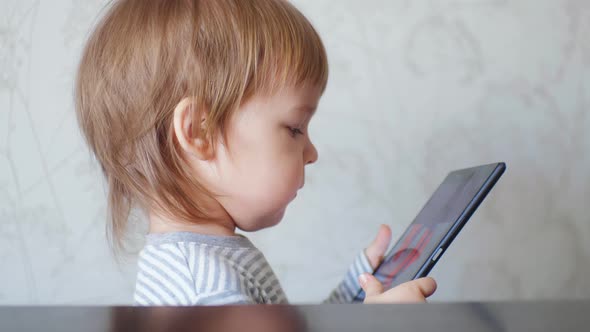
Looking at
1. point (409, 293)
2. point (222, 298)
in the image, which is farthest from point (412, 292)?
point (222, 298)

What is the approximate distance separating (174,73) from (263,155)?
12cm

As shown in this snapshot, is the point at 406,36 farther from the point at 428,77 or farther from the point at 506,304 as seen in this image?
the point at 506,304

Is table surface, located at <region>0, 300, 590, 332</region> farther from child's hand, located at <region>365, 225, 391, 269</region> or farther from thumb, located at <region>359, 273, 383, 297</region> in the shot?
child's hand, located at <region>365, 225, 391, 269</region>

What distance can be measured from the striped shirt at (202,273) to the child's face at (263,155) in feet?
0.16

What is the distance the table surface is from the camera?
0.16 m

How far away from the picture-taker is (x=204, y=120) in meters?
0.59

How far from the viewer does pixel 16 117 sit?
0.95 metres

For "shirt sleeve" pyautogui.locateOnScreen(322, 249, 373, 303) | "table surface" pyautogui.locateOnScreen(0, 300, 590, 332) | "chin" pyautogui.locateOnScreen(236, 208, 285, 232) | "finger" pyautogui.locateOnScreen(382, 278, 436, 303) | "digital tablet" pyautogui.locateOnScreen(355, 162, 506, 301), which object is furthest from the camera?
"shirt sleeve" pyautogui.locateOnScreen(322, 249, 373, 303)

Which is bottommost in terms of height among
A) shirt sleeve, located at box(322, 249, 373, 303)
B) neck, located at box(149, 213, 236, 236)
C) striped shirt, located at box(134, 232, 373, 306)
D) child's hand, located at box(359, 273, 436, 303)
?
shirt sleeve, located at box(322, 249, 373, 303)

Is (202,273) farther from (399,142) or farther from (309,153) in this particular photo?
(399,142)

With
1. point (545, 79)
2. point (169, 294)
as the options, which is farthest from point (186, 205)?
point (545, 79)

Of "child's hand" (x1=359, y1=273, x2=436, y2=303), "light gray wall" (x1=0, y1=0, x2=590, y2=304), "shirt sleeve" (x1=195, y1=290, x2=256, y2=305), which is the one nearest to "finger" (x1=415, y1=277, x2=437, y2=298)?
"child's hand" (x1=359, y1=273, x2=436, y2=303)

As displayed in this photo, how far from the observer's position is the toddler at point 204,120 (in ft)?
1.93

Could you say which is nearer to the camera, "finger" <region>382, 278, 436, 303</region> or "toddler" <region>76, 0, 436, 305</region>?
"finger" <region>382, 278, 436, 303</region>
